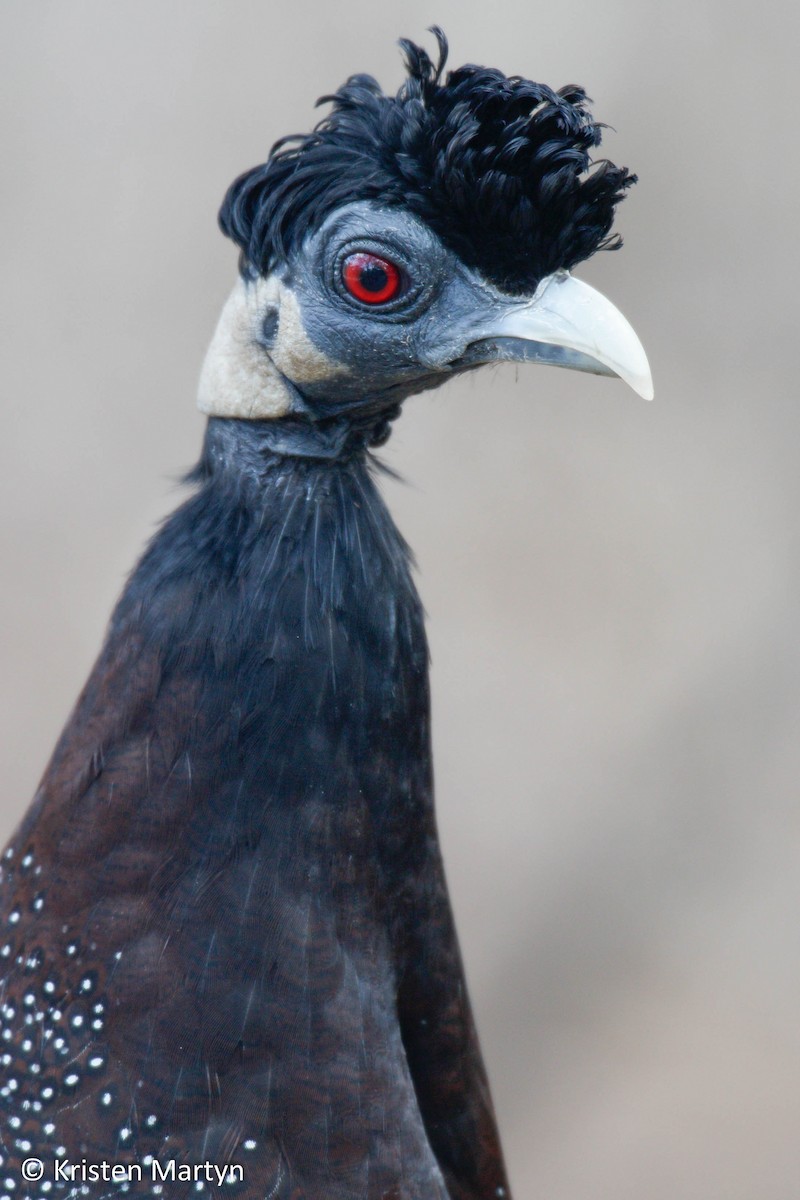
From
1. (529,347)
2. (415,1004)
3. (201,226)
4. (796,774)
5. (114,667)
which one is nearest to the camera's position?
(529,347)

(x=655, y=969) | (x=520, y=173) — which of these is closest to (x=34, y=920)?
(x=520, y=173)

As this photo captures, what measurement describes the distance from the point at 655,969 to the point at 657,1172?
54 cm

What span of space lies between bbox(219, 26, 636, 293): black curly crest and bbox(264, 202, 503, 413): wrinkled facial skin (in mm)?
20

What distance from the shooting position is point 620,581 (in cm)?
381

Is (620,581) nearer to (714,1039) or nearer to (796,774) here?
(796,774)

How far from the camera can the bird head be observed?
4.89 ft

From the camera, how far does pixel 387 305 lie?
5.15 feet

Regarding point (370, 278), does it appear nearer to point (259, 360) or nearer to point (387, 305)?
point (387, 305)

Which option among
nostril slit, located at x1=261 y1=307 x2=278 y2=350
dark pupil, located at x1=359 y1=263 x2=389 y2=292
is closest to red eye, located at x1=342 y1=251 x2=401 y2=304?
dark pupil, located at x1=359 y1=263 x2=389 y2=292

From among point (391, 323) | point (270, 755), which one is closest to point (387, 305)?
point (391, 323)

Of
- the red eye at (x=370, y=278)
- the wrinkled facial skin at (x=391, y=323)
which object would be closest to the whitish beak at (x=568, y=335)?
the wrinkled facial skin at (x=391, y=323)

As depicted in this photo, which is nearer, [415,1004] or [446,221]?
[446,221]

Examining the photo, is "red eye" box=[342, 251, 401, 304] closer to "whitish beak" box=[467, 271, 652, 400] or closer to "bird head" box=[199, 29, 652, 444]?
"bird head" box=[199, 29, 652, 444]

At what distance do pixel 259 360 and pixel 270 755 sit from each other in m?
0.48
